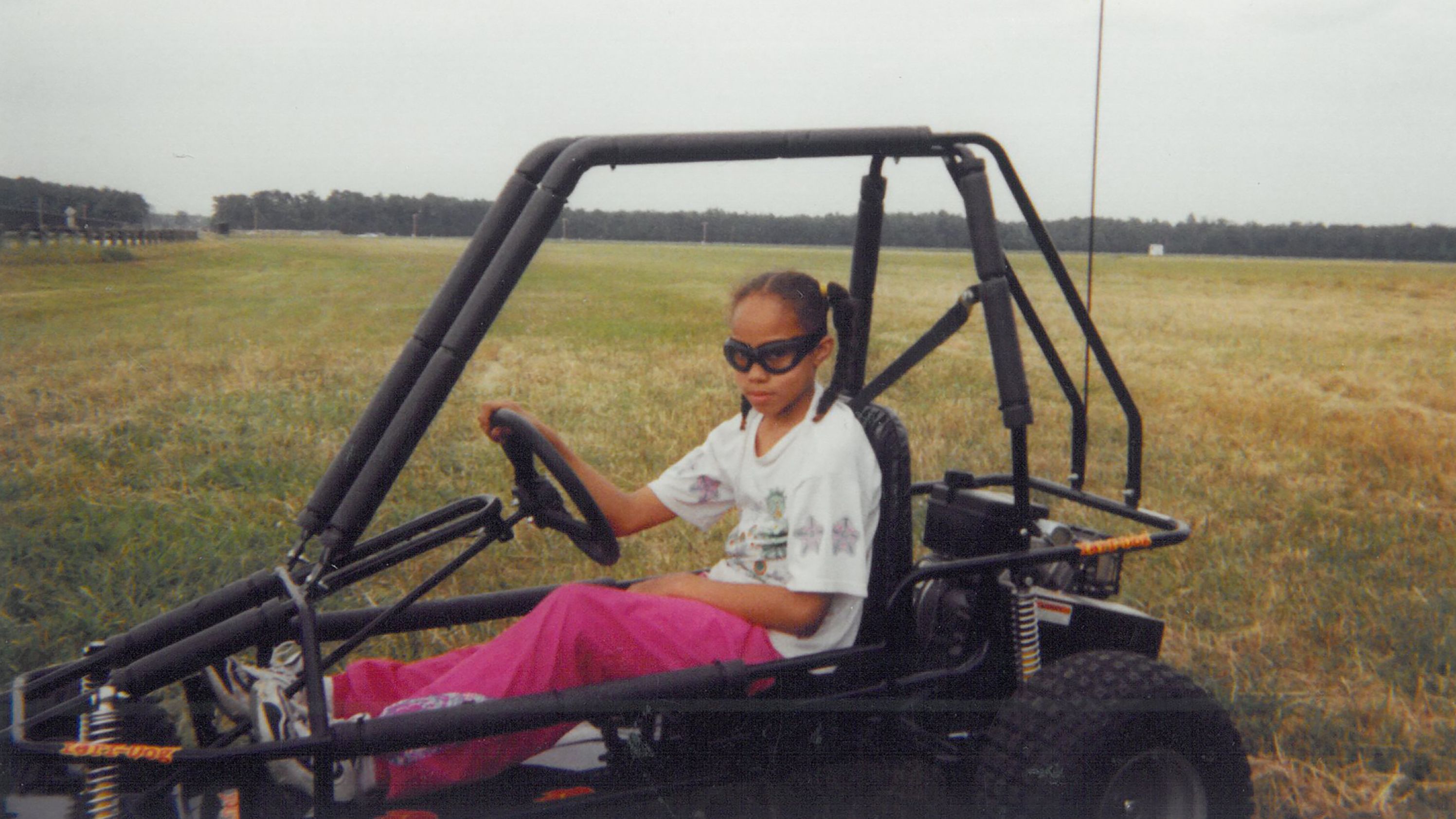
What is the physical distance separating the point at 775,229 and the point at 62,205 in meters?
3.53

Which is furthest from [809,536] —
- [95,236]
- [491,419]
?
[95,236]

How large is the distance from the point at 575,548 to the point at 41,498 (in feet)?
7.63

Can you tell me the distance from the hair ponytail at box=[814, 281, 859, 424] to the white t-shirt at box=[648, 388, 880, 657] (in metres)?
0.03

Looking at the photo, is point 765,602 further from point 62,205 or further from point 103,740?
point 62,205

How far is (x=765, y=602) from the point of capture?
8.11 feet

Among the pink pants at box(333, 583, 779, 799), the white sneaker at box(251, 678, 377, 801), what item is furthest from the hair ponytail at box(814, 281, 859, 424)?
the white sneaker at box(251, 678, 377, 801)

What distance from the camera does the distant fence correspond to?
5301 mm

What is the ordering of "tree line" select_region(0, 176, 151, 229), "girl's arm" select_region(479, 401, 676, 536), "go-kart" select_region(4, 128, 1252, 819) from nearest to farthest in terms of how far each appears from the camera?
"go-kart" select_region(4, 128, 1252, 819)
"girl's arm" select_region(479, 401, 676, 536)
"tree line" select_region(0, 176, 151, 229)

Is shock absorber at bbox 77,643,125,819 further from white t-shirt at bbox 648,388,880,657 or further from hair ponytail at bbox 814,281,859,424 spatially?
hair ponytail at bbox 814,281,859,424

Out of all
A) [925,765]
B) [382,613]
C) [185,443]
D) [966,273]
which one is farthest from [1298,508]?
[185,443]

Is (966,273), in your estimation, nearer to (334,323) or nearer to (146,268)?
(146,268)

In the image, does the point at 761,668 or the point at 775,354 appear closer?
the point at 761,668

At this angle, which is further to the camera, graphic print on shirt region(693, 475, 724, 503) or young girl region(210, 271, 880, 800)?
graphic print on shirt region(693, 475, 724, 503)

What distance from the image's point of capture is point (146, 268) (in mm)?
8734
